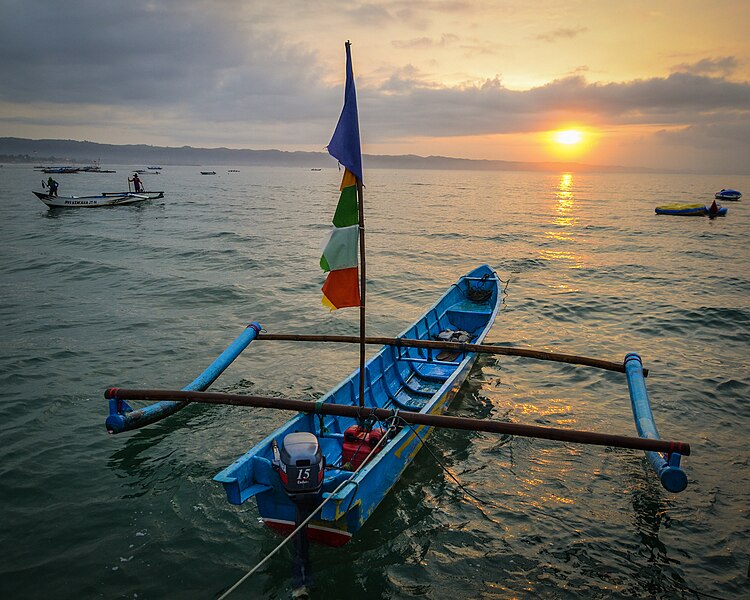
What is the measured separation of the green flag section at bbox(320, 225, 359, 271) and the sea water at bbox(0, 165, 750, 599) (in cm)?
390

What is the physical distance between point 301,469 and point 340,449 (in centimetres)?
258

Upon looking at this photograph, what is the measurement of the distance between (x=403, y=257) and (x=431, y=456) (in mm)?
23297

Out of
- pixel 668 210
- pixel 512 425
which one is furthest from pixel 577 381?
pixel 668 210

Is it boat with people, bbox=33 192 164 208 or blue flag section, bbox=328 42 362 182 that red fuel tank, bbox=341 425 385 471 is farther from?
boat with people, bbox=33 192 164 208

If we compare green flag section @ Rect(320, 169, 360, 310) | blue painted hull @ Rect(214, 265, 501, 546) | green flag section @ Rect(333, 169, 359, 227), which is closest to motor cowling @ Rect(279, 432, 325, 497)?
blue painted hull @ Rect(214, 265, 501, 546)

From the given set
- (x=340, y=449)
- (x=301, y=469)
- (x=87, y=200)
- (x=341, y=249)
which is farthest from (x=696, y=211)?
(x=301, y=469)

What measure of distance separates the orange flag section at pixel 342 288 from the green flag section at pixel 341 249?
0.30 ft

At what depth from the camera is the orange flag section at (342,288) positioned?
23.4 ft

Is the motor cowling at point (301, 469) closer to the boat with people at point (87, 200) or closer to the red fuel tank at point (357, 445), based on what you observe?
the red fuel tank at point (357, 445)

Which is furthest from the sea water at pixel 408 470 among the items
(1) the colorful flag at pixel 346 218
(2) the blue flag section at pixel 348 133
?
(2) the blue flag section at pixel 348 133

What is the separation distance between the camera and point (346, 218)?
6.88 meters

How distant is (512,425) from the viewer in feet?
23.8

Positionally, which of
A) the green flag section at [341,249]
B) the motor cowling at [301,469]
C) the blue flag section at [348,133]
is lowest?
the motor cowling at [301,469]

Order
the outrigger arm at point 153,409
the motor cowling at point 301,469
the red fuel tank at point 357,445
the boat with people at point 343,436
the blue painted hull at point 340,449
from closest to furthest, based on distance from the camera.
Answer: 1. the motor cowling at point 301,469
2. the boat with people at point 343,436
3. the blue painted hull at point 340,449
4. the red fuel tank at point 357,445
5. the outrigger arm at point 153,409
